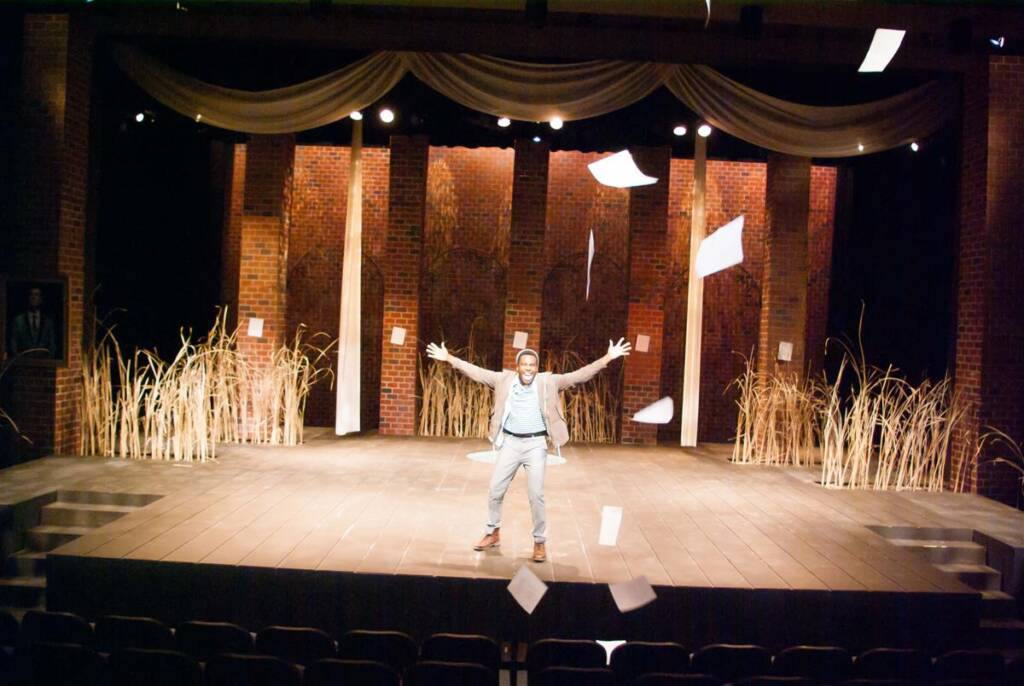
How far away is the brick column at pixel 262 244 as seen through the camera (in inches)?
314

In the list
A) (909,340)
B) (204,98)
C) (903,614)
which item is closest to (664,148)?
(909,340)

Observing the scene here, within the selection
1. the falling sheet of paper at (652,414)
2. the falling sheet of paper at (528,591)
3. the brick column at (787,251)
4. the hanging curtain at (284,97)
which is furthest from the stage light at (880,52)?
the falling sheet of paper at (528,591)

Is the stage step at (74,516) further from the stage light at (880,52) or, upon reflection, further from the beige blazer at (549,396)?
the stage light at (880,52)

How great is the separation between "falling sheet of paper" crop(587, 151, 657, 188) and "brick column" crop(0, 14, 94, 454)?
5.54 meters

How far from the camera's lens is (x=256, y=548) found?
4.24 metres

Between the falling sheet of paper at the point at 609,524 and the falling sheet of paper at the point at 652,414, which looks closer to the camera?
the falling sheet of paper at the point at 609,524

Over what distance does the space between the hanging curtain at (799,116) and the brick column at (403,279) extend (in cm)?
309

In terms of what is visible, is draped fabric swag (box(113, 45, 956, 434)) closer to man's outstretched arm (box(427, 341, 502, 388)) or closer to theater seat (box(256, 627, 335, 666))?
man's outstretched arm (box(427, 341, 502, 388))

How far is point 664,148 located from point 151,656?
7.24 metres

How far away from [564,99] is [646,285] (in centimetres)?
261

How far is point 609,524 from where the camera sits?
5.00 metres

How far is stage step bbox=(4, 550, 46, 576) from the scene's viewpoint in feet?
15.1

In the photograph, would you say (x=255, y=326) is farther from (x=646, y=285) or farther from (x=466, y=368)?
(x=646, y=285)

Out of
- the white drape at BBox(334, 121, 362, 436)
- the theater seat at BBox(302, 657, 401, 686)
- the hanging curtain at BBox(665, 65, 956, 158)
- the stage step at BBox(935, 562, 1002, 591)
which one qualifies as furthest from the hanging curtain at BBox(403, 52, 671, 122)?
the theater seat at BBox(302, 657, 401, 686)
